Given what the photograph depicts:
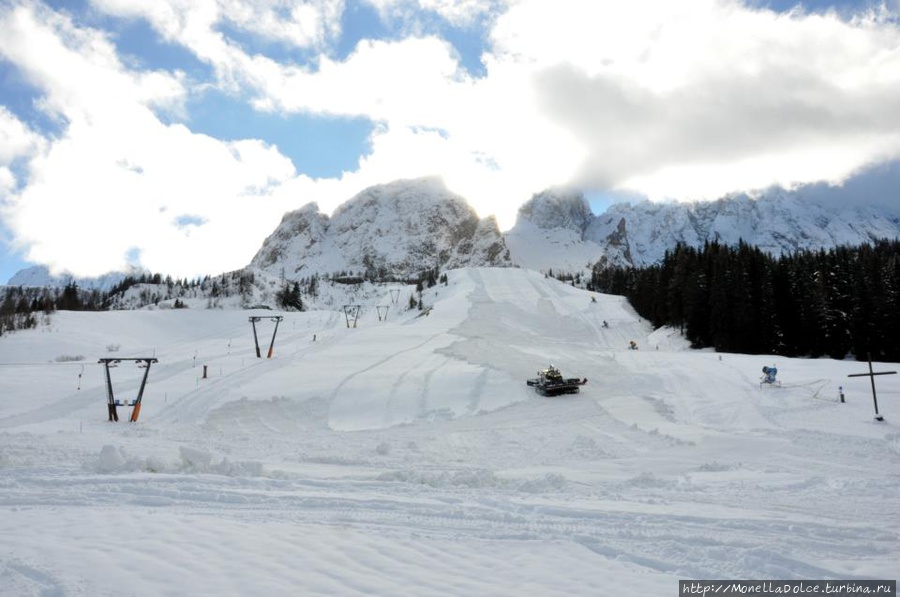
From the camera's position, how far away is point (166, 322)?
278 ft

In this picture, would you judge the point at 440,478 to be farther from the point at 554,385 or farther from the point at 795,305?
the point at 795,305

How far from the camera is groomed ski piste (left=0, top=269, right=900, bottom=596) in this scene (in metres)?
6.95

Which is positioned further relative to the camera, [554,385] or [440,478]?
[554,385]

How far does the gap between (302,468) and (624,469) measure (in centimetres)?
890

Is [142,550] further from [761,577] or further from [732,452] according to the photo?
[732,452]

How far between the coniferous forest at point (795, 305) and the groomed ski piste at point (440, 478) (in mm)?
18074

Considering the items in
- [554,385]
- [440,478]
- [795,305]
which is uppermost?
[795,305]

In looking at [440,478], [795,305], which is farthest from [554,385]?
[795,305]

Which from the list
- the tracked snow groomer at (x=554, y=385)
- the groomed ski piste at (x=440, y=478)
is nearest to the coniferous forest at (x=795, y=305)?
the groomed ski piste at (x=440, y=478)

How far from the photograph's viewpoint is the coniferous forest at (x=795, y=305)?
4612 cm

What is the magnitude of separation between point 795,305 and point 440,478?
52.6m

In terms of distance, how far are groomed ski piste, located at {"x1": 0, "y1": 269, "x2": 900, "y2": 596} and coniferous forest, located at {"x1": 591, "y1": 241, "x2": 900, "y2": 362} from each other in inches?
712

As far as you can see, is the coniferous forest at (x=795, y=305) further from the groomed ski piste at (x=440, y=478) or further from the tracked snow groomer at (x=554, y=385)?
the tracked snow groomer at (x=554, y=385)

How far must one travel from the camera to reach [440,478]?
485 inches
